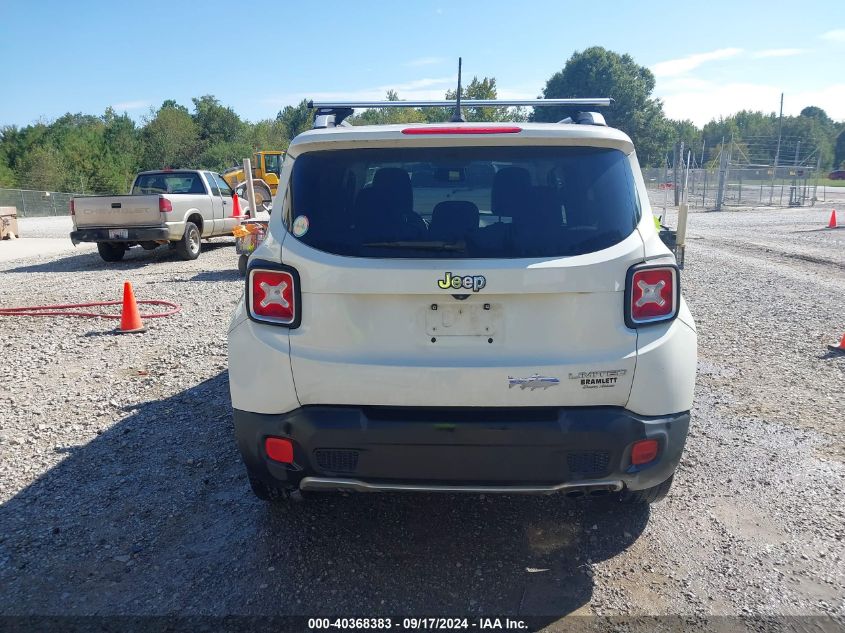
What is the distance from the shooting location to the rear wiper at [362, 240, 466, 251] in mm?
2869

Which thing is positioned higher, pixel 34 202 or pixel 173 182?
pixel 173 182

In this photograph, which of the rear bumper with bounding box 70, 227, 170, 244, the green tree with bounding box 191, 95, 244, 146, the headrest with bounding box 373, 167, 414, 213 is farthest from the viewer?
the green tree with bounding box 191, 95, 244, 146

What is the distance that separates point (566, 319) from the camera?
9.37 ft

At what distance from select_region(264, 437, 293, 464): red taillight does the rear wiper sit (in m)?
0.93

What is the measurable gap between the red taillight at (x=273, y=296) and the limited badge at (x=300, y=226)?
0.60 ft

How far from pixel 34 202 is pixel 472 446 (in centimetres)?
4048

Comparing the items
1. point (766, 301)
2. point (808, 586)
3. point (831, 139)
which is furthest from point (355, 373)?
point (831, 139)

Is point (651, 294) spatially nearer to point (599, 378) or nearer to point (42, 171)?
point (599, 378)

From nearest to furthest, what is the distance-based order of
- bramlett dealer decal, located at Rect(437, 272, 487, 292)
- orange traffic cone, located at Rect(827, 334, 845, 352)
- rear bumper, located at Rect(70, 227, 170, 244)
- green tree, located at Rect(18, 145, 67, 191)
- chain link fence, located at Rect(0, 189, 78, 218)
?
bramlett dealer decal, located at Rect(437, 272, 487, 292)
orange traffic cone, located at Rect(827, 334, 845, 352)
rear bumper, located at Rect(70, 227, 170, 244)
chain link fence, located at Rect(0, 189, 78, 218)
green tree, located at Rect(18, 145, 67, 191)

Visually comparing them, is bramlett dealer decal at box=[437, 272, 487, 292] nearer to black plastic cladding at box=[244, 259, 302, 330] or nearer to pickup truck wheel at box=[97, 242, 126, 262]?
black plastic cladding at box=[244, 259, 302, 330]

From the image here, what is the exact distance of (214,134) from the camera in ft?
233

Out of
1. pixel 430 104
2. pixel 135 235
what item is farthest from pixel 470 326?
pixel 135 235

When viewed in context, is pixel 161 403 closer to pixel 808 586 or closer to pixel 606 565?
pixel 606 565

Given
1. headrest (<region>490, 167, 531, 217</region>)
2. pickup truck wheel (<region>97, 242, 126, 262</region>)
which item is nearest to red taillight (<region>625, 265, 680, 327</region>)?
headrest (<region>490, 167, 531, 217</region>)
